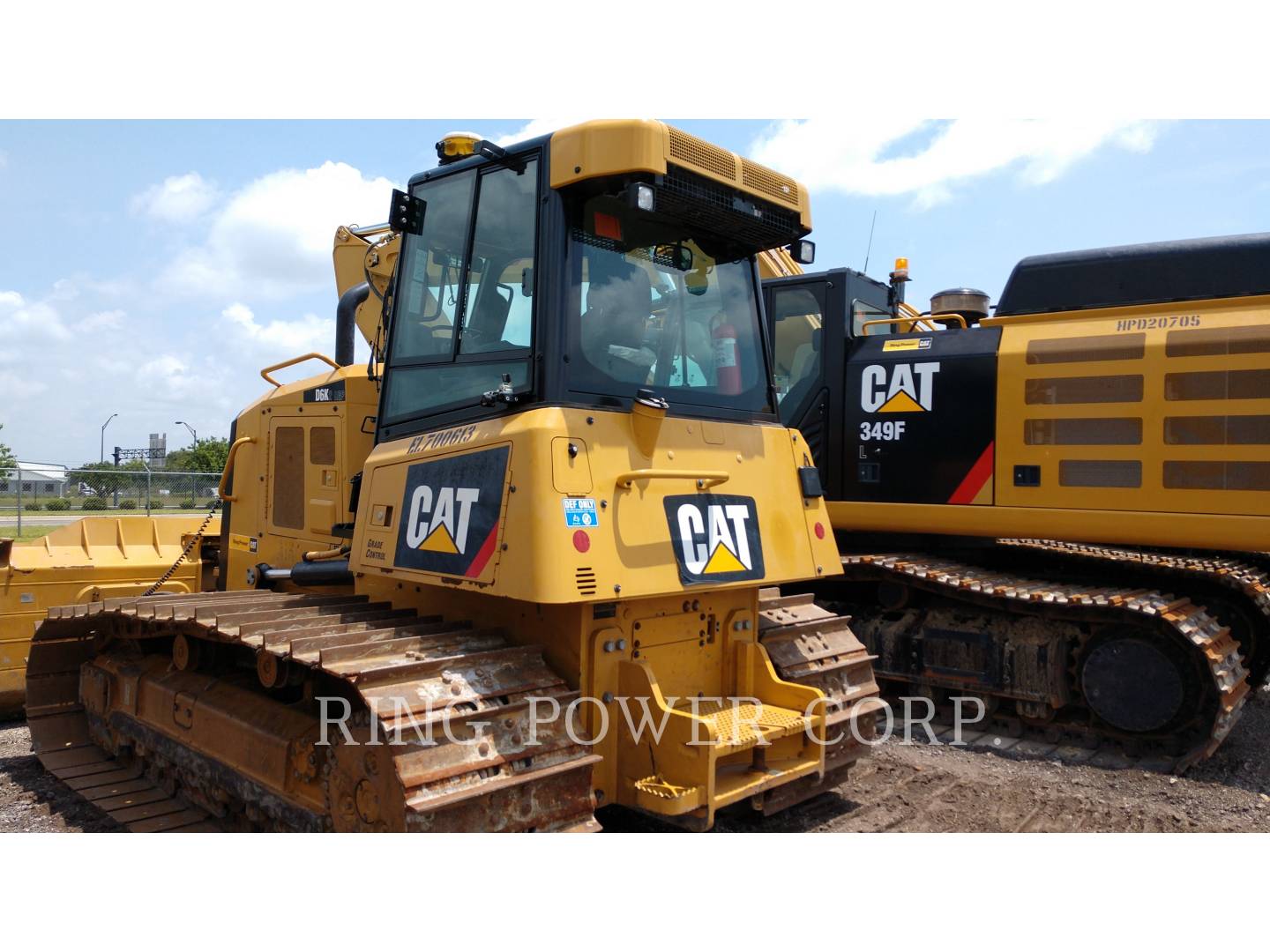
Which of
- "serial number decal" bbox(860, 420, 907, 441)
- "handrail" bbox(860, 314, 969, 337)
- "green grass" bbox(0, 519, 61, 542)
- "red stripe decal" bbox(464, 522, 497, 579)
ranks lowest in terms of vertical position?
"green grass" bbox(0, 519, 61, 542)

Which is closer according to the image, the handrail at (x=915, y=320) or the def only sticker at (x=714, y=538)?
the def only sticker at (x=714, y=538)

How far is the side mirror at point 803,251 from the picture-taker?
4.62 m

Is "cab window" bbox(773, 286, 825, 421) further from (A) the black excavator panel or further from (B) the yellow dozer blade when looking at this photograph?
(B) the yellow dozer blade

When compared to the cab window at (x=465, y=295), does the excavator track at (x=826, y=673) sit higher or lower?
lower

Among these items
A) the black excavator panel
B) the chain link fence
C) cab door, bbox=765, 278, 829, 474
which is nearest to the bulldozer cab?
the black excavator panel

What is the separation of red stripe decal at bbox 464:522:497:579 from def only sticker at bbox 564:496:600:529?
31cm

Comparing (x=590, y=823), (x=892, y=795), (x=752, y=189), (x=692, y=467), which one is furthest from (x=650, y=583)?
(x=892, y=795)

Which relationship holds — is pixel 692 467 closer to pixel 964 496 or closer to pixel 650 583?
pixel 650 583

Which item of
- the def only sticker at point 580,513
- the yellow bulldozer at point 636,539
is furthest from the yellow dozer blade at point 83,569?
the def only sticker at point 580,513

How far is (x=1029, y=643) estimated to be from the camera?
6.48 m

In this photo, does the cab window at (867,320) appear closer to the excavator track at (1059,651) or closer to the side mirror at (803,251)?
the excavator track at (1059,651)

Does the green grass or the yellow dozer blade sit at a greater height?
the yellow dozer blade

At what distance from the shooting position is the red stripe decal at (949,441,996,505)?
22.1ft

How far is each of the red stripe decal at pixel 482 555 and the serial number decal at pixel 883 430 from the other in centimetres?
436
